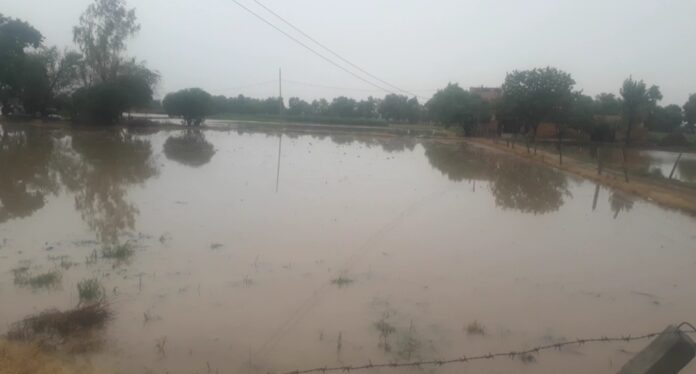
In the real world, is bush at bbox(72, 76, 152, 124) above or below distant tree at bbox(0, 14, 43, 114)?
below

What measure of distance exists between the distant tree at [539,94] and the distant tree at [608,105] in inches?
474

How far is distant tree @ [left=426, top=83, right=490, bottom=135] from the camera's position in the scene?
49500 millimetres

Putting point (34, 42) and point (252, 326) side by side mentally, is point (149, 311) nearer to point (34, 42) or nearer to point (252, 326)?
point (252, 326)

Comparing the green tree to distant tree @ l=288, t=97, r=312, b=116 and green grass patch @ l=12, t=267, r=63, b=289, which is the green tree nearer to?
distant tree @ l=288, t=97, r=312, b=116

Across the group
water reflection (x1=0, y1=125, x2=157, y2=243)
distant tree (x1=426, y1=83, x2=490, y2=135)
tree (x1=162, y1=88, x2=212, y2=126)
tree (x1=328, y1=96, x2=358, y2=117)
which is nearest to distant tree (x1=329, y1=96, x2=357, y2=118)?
tree (x1=328, y1=96, x2=358, y2=117)

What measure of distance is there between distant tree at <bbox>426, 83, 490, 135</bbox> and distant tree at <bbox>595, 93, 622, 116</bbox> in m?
11.8

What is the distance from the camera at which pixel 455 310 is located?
6.15 metres

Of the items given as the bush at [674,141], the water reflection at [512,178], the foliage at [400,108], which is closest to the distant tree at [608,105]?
the bush at [674,141]

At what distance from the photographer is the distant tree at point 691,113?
57.9 metres

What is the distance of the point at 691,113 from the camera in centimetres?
5803

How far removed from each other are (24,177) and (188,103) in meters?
32.9

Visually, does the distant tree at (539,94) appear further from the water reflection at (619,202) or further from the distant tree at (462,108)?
the water reflection at (619,202)

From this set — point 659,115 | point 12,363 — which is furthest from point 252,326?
point 659,115

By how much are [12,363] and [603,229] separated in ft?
37.1
